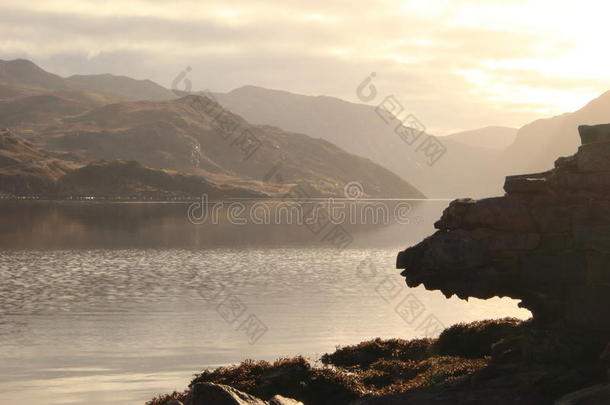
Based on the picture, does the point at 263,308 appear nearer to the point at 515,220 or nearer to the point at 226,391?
the point at 515,220

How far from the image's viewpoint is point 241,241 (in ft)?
449

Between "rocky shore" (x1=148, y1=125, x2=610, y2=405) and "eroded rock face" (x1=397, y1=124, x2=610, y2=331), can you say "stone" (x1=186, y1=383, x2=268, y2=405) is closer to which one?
"rocky shore" (x1=148, y1=125, x2=610, y2=405)

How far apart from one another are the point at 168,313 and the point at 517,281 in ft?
104

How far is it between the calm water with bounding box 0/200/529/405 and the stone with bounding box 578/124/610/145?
Result: 62.8 feet

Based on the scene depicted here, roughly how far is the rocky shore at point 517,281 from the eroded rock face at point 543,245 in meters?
0.04

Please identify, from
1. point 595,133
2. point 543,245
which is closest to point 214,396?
point 543,245

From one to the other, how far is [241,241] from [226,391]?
114604 millimetres

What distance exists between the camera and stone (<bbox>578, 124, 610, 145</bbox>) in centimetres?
3059

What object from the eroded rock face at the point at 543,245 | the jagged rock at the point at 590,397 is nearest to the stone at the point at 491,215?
the eroded rock face at the point at 543,245

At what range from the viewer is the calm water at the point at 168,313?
3624cm

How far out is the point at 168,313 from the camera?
55.8 meters

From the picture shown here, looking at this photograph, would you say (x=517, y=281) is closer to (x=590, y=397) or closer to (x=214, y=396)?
(x=590, y=397)

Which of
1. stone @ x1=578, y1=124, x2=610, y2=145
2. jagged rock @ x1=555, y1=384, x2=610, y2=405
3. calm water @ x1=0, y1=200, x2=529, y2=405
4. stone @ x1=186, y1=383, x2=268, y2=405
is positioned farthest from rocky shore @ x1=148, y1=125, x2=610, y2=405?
calm water @ x1=0, y1=200, x2=529, y2=405

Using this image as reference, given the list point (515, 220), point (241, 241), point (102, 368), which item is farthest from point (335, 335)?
point (241, 241)
